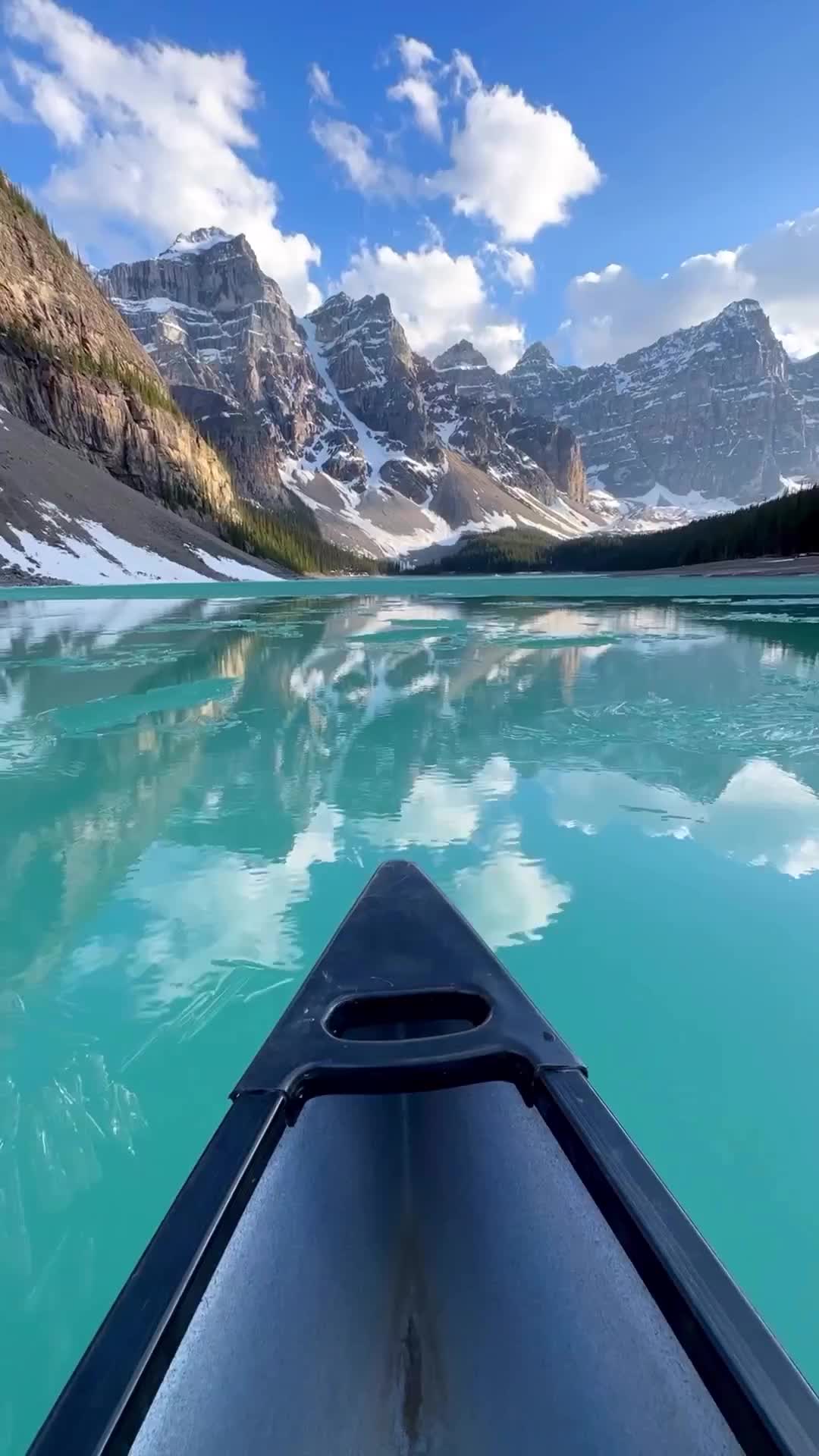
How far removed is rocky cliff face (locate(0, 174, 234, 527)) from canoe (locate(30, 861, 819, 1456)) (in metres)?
99.1

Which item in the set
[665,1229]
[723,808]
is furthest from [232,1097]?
[723,808]

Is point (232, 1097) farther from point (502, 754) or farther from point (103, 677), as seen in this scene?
point (103, 677)

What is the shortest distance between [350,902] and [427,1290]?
117 inches

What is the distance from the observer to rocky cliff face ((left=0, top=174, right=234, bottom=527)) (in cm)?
8306

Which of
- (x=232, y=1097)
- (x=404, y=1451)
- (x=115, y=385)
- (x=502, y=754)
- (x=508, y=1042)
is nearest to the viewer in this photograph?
(x=404, y=1451)

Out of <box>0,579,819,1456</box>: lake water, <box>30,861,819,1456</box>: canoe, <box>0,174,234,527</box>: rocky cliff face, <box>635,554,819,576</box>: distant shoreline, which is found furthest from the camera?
<box>0,174,234,527</box>: rocky cliff face

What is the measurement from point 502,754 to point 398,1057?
6.34 metres

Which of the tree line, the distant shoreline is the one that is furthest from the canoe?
the tree line

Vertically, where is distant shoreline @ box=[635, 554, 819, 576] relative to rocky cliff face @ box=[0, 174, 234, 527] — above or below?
below

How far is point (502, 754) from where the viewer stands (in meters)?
8.22

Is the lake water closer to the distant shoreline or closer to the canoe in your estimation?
the canoe

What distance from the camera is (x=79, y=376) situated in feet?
286

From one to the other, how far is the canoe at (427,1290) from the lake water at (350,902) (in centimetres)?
97

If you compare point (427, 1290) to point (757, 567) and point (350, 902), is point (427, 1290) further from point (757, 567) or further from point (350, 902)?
point (757, 567)
